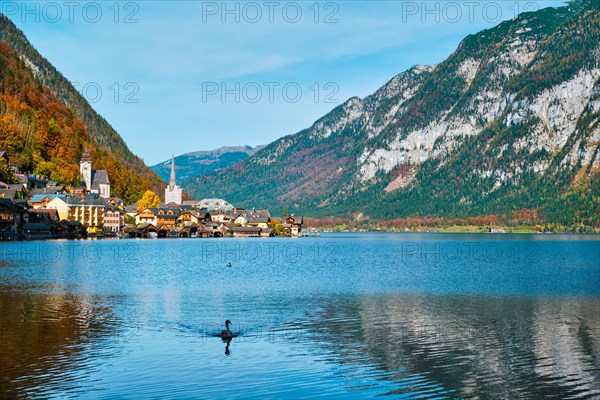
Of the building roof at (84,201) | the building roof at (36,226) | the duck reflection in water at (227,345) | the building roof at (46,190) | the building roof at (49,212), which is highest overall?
the building roof at (46,190)

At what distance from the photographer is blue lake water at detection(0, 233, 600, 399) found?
986 inches

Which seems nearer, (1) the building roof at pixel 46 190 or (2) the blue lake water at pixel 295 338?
(2) the blue lake water at pixel 295 338

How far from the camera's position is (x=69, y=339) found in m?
32.5

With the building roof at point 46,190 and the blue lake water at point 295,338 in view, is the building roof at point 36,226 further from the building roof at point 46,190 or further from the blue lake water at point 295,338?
the blue lake water at point 295,338

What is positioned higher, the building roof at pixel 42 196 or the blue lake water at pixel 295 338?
the building roof at pixel 42 196

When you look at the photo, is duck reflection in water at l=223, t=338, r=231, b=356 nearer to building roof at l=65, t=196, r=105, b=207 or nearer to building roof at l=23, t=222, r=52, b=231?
building roof at l=23, t=222, r=52, b=231

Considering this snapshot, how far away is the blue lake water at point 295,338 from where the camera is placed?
986 inches

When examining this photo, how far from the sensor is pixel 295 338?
34500mm

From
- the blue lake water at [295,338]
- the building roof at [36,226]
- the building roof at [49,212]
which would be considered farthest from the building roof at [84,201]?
the blue lake water at [295,338]

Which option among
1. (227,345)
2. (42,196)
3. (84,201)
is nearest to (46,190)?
(42,196)

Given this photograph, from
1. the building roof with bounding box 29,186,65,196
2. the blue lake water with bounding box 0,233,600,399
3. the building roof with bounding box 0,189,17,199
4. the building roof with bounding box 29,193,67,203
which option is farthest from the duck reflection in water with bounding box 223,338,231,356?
the building roof with bounding box 29,186,65,196

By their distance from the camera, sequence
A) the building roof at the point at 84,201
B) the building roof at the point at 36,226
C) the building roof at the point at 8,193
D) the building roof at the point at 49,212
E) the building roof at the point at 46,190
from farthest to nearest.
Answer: the building roof at the point at 84,201 < the building roof at the point at 46,190 < the building roof at the point at 49,212 < the building roof at the point at 36,226 < the building roof at the point at 8,193

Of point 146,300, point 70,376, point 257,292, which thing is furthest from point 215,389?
point 257,292

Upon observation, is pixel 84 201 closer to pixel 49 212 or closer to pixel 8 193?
pixel 49 212
